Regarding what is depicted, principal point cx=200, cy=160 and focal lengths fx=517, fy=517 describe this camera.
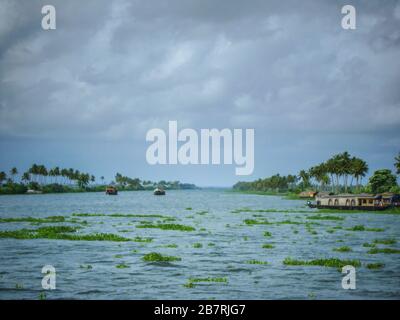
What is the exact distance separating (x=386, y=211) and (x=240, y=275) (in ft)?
307

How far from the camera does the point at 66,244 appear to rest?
57.2m

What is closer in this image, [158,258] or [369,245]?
[158,258]

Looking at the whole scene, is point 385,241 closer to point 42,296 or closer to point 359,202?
point 42,296

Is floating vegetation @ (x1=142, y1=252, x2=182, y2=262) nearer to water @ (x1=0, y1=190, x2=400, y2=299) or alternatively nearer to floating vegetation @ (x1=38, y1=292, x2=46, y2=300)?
water @ (x1=0, y1=190, x2=400, y2=299)

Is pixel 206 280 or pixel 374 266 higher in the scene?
pixel 374 266

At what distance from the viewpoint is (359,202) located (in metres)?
Answer: 131

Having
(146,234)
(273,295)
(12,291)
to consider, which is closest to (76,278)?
(12,291)

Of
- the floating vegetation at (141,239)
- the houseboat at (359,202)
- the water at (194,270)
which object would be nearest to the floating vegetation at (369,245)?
the water at (194,270)

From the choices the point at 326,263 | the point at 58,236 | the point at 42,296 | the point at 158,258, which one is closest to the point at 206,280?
the point at 158,258

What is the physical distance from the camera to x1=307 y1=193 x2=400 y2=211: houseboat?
421 ft

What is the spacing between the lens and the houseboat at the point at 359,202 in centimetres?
12838

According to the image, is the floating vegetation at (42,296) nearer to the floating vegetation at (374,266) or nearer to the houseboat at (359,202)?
the floating vegetation at (374,266)
